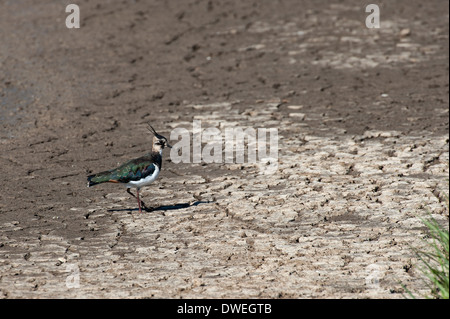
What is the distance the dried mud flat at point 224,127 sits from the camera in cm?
580

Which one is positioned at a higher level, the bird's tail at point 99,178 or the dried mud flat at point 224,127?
the bird's tail at point 99,178

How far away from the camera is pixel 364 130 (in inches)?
350

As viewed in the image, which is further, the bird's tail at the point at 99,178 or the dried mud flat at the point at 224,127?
the bird's tail at the point at 99,178

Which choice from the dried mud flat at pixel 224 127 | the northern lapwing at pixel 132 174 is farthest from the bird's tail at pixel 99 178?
the dried mud flat at pixel 224 127

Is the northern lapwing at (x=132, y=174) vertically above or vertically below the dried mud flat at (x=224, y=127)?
above

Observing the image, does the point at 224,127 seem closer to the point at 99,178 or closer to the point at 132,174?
the point at 132,174

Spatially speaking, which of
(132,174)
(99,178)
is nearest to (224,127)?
(132,174)

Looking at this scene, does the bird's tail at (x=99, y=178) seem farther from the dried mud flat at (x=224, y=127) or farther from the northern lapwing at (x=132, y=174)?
the dried mud flat at (x=224, y=127)

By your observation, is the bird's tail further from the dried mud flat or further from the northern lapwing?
the dried mud flat

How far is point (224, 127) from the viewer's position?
8.99m

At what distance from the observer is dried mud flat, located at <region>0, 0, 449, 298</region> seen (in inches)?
229

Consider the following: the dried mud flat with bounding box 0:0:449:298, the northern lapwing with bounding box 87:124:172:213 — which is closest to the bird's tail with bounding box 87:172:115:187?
the northern lapwing with bounding box 87:124:172:213
